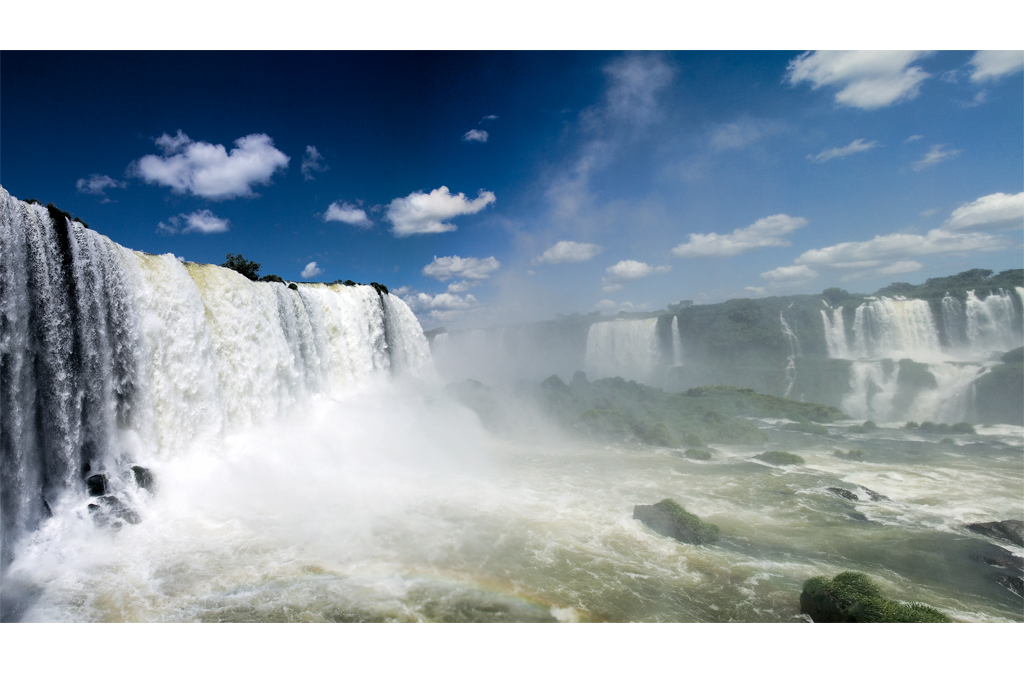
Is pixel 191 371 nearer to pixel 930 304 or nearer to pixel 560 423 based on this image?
pixel 560 423

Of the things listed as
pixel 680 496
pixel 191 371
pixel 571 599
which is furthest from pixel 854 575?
pixel 191 371

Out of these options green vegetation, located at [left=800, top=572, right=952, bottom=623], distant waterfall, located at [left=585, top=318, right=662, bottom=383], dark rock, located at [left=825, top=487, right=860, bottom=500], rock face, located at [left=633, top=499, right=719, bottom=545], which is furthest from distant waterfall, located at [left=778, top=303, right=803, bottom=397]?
green vegetation, located at [left=800, top=572, right=952, bottom=623]

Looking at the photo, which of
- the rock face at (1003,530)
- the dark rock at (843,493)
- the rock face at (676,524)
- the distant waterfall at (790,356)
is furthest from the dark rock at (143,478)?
the distant waterfall at (790,356)

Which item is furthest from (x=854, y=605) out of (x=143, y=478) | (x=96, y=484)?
(x=96, y=484)

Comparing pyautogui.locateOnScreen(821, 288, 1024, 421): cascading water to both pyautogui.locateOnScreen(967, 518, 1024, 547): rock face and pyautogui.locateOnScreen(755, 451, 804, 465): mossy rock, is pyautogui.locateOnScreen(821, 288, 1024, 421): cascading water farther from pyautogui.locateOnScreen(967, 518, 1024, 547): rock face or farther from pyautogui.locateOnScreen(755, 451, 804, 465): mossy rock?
pyautogui.locateOnScreen(967, 518, 1024, 547): rock face

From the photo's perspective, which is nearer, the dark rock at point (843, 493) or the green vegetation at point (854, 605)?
the green vegetation at point (854, 605)

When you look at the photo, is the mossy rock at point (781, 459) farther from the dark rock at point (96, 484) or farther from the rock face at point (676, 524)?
the dark rock at point (96, 484)

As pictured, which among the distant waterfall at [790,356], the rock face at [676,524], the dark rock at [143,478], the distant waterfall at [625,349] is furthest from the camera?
the distant waterfall at [625,349]
